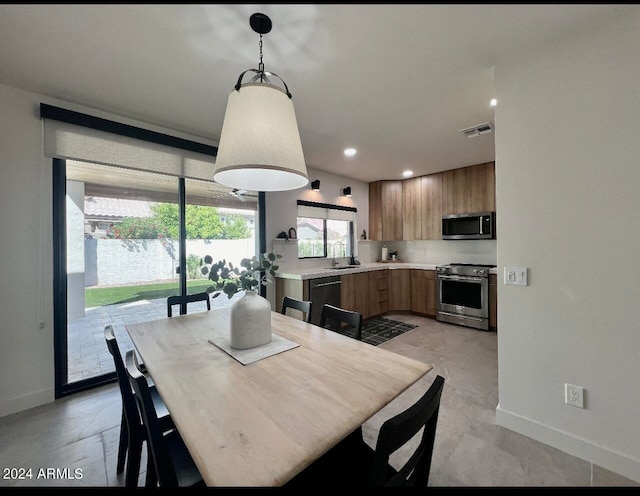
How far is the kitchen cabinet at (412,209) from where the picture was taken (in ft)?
16.1

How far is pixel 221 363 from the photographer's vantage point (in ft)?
4.08

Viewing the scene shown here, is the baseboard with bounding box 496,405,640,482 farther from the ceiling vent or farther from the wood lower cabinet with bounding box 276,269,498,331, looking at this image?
the ceiling vent

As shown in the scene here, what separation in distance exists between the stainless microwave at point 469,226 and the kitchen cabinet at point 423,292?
747mm

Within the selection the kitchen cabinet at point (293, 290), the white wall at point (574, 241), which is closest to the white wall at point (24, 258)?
the kitchen cabinet at point (293, 290)

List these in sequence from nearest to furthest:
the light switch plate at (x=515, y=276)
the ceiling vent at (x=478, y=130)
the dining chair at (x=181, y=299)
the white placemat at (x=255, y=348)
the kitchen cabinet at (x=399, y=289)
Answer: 1. the white placemat at (x=255, y=348)
2. the light switch plate at (x=515, y=276)
3. the dining chair at (x=181, y=299)
4. the ceiling vent at (x=478, y=130)
5. the kitchen cabinet at (x=399, y=289)

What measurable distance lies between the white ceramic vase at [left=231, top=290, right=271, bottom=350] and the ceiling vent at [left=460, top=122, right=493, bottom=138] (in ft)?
9.35

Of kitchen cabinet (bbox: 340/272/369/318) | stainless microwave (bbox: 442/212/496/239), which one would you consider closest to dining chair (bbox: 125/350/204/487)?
kitchen cabinet (bbox: 340/272/369/318)

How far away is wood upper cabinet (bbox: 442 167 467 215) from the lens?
14.3ft

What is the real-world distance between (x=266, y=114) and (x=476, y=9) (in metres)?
1.28

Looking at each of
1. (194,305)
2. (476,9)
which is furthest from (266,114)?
(194,305)

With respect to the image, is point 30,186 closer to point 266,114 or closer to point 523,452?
point 266,114

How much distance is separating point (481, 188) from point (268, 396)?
4466 millimetres

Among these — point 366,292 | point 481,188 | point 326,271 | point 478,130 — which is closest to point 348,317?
point 326,271

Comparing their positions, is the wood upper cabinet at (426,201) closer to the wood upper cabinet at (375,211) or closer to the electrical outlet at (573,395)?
the wood upper cabinet at (375,211)
